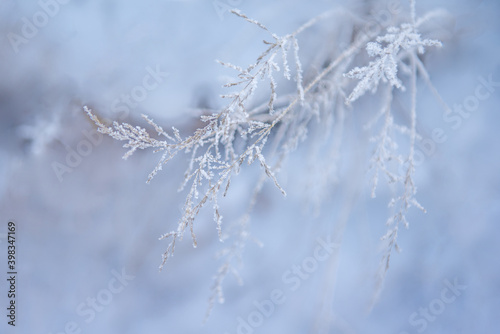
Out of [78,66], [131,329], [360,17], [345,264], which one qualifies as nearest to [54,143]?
[78,66]

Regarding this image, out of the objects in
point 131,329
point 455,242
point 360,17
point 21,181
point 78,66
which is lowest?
point 455,242

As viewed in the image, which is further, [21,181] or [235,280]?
[235,280]

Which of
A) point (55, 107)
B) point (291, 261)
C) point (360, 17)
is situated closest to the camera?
point (360, 17)

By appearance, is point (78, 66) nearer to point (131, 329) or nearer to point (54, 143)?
point (54, 143)

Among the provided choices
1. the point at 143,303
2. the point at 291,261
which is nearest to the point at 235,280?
the point at 291,261

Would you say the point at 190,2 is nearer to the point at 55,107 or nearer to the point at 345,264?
the point at 55,107

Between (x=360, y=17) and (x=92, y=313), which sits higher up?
(x=360, y=17)

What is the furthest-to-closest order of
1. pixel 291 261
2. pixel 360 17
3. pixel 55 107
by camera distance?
pixel 291 261 → pixel 55 107 → pixel 360 17
